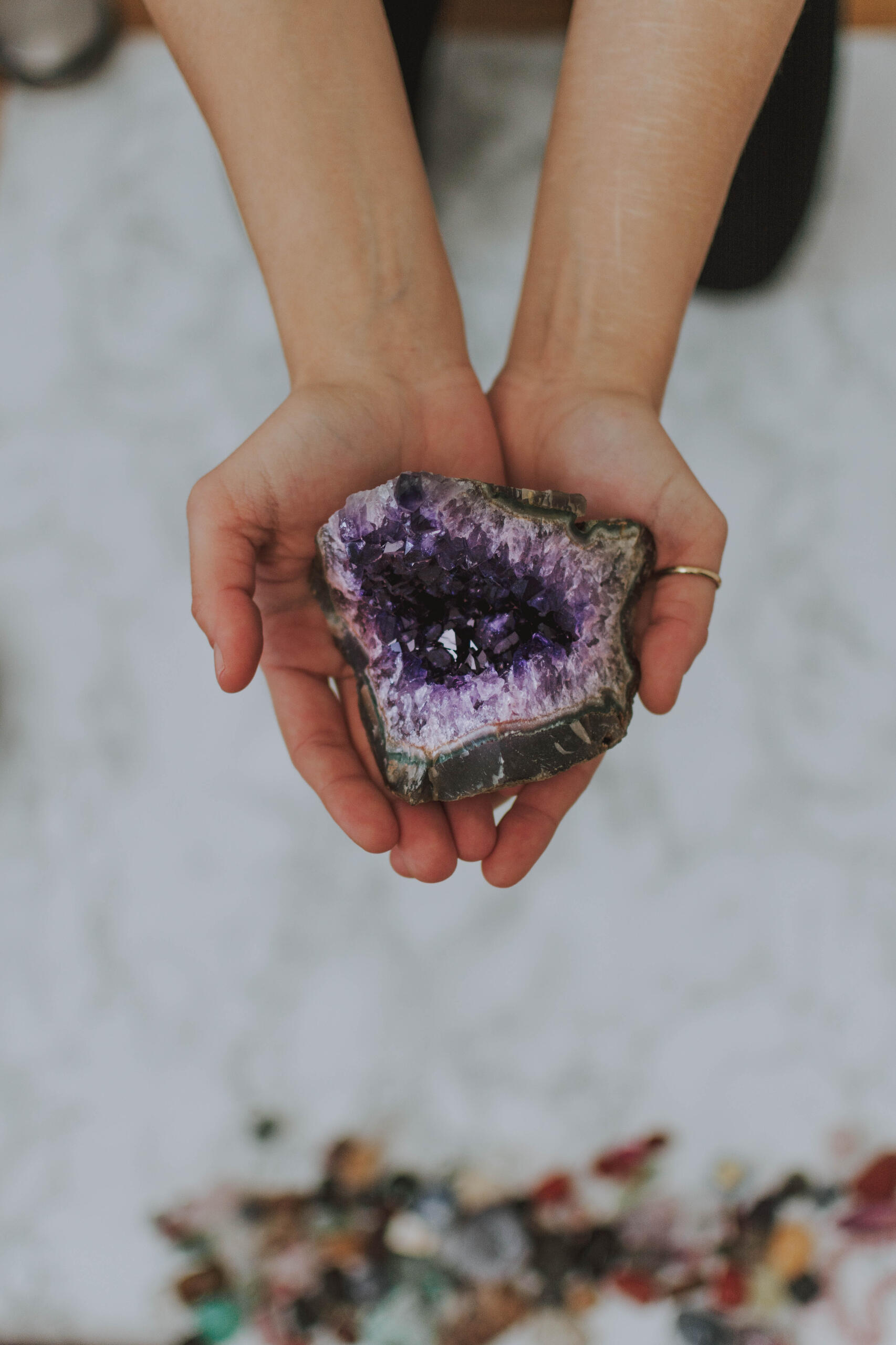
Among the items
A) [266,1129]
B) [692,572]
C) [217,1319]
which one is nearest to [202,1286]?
[217,1319]

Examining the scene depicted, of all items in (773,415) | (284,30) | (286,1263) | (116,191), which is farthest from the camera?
(116,191)

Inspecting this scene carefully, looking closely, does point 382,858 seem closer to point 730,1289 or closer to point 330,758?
point 330,758

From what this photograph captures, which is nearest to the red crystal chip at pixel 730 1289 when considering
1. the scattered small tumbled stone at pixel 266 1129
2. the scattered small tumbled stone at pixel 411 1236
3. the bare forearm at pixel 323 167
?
the scattered small tumbled stone at pixel 411 1236

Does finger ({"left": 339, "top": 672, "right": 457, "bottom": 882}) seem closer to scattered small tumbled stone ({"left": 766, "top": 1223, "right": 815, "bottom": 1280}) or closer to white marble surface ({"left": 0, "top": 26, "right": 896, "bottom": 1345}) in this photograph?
white marble surface ({"left": 0, "top": 26, "right": 896, "bottom": 1345})

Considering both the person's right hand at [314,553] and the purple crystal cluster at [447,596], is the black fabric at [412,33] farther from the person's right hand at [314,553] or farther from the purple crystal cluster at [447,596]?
the purple crystal cluster at [447,596]

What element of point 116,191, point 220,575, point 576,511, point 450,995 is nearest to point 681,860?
point 450,995

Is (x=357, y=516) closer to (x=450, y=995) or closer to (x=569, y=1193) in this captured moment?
(x=450, y=995)
